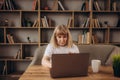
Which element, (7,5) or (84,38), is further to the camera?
(84,38)

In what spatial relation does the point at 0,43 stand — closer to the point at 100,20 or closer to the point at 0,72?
the point at 0,72

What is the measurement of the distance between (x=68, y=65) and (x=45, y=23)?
9.35 feet

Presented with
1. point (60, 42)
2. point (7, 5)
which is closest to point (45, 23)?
point (7, 5)

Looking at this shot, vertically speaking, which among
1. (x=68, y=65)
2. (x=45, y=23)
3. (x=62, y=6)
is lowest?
(x=68, y=65)

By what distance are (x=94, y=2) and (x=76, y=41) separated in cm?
93

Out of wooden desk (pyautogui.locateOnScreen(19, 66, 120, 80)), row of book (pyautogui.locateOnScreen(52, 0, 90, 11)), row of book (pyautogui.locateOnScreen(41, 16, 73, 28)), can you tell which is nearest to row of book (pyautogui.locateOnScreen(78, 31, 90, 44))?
row of book (pyautogui.locateOnScreen(41, 16, 73, 28))

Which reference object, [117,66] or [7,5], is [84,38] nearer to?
[7,5]

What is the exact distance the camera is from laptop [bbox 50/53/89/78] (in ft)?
5.28

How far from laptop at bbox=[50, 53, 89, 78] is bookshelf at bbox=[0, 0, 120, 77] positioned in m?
2.75

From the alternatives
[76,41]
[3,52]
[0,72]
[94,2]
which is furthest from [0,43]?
[94,2]

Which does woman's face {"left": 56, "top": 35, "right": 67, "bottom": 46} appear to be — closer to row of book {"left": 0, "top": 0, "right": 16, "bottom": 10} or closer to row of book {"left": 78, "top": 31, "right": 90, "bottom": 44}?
row of book {"left": 78, "top": 31, "right": 90, "bottom": 44}

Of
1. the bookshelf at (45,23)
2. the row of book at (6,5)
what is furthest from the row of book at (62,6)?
the row of book at (6,5)

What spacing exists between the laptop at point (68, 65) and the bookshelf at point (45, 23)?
9.01ft

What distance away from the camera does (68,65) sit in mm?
1634
